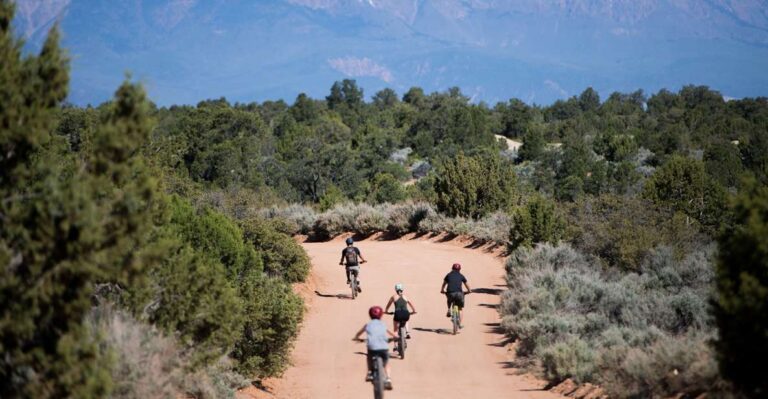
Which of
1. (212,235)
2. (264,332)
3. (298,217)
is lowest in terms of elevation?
(264,332)

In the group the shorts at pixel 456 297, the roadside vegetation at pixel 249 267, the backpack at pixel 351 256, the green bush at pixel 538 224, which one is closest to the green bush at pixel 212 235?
the roadside vegetation at pixel 249 267

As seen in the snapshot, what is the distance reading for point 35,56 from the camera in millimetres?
8148

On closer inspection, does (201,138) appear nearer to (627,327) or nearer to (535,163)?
(535,163)

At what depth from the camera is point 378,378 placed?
10500mm

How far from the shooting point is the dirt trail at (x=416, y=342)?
13.5 meters

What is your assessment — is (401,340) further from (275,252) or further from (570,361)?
(275,252)

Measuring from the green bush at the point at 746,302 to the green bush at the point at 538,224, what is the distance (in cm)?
1558

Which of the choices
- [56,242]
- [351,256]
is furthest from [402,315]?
[56,242]

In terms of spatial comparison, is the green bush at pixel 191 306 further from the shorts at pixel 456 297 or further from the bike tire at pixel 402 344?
the shorts at pixel 456 297

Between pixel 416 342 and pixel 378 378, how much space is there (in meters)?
6.35

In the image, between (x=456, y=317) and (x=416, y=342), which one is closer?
(x=416, y=342)

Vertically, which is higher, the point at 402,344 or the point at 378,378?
the point at 378,378

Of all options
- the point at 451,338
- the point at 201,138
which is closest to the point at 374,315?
the point at 451,338

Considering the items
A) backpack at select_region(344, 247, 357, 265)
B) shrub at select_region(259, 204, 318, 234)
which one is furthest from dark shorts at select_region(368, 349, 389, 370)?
shrub at select_region(259, 204, 318, 234)
